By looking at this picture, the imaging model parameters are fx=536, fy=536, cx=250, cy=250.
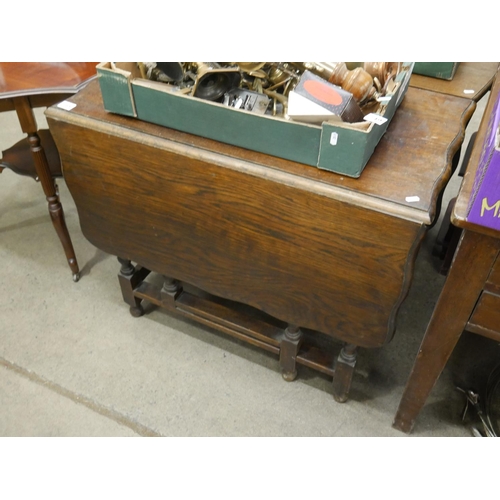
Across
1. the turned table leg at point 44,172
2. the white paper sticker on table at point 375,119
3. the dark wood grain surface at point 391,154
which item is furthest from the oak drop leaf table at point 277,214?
the turned table leg at point 44,172

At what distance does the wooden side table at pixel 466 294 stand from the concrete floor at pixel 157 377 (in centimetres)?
33

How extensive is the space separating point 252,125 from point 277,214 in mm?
205

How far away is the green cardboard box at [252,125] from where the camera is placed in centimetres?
111

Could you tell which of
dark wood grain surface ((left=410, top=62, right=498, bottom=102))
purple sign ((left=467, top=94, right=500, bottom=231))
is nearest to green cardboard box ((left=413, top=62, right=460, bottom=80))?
dark wood grain surface ((left=410, top=62, right=498, bottom=102))

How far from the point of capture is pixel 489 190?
0.90m

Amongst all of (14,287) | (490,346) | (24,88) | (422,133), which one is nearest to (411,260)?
(422,133)

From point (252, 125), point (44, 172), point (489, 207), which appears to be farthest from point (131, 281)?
point (489, 207)

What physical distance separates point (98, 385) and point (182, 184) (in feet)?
2.44

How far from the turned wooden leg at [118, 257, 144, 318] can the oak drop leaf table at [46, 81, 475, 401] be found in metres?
0.11

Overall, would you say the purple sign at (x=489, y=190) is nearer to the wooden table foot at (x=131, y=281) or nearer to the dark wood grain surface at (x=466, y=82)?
the dark wood grain surface at (x=466, y=82)

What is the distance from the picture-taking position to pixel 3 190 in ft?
7.86

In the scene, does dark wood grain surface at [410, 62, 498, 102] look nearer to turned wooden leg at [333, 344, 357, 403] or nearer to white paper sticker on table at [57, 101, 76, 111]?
turned wooden leg at [333, 344, 357, 403]

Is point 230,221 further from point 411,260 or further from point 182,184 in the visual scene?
point 411,260

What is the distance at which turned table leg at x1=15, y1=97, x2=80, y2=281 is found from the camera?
1.56m
